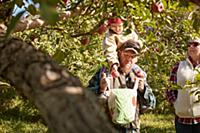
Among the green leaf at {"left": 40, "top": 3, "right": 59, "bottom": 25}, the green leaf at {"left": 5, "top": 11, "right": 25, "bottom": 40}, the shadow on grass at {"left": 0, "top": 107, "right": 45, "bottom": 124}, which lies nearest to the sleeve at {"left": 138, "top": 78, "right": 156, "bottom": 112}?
the green leaf at {"left": 5, "top": 11, "right": 25, "bottom": 40}

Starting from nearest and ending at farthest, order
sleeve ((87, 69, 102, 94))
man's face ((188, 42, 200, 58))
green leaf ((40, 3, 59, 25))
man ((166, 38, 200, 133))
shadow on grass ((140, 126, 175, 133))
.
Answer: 1. green leaf ((40, 3, 59, 25))
2. sleeve ((87, 69, 102, 94))
3. man ((166, 38, 200, 133))
4. man's face ((188, 42, 200, 58))
5. shadow on grass ((140, 126, 175, 133))

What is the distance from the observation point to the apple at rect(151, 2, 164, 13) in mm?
2964

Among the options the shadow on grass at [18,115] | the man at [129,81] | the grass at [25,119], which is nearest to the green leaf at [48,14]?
the man at [129,81]

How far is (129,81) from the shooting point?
366 cm

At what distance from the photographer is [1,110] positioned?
9672mm

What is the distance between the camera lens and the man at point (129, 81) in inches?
142

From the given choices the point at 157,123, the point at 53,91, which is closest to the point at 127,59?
the point at 53,91

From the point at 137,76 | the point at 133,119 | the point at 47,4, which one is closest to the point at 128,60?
the point at 137,76

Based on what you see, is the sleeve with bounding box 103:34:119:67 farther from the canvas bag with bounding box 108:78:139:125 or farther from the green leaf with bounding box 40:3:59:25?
the green leaf with bounding box 40:3:59:25

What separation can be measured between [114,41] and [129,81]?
1.17 ft

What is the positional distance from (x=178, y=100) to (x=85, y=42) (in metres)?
0.97

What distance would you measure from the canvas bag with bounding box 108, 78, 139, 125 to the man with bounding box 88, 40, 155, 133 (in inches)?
3.2

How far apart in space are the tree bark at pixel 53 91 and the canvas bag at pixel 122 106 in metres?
2.52

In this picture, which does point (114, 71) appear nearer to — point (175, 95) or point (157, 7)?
point (157, 7)
